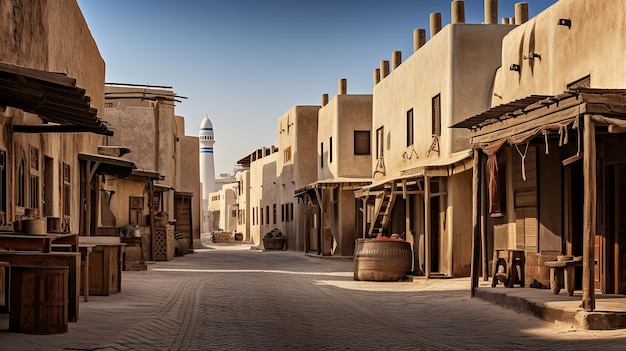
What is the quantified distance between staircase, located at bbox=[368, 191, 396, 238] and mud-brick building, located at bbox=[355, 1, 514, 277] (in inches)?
1.2

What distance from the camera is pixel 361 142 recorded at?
34.5 meters

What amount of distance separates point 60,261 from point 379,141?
19196mm

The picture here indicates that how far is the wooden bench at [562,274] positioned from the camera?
1309 centimetres

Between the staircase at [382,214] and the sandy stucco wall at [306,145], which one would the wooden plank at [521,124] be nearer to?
the staircase at [382,214]

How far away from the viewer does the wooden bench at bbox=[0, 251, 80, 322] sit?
9.95m

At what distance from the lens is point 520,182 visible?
53.1 ft

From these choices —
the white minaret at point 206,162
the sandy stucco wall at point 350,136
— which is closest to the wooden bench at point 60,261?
the sandy stucco wall at point 350,136

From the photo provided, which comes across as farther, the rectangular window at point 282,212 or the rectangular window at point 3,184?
the rectangular window at point 282,212

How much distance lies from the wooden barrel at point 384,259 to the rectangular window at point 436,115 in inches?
138

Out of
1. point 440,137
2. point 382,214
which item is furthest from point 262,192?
point 440,137

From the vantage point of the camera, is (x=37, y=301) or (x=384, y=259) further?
(x=384, y=259)

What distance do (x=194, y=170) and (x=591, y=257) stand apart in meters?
38.0

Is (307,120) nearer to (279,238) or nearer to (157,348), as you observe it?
(279,238)

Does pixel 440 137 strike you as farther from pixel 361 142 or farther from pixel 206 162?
pixel 206 162
